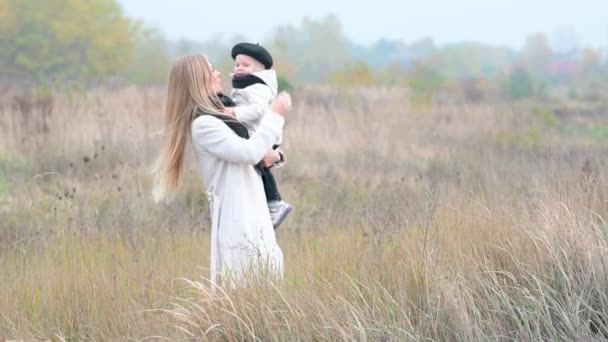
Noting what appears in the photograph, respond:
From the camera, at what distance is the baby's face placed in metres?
4.68

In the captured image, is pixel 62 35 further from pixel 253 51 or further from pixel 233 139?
pixel 233 139

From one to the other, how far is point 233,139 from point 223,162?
21cm

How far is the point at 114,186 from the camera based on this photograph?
9.54 m

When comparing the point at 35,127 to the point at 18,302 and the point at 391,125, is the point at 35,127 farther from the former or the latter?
the point at 18,302

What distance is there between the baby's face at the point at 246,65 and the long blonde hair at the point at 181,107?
0.24m

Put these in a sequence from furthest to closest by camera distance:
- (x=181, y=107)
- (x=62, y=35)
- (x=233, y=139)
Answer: (x=62, y=35), (x=181, y=107), (x=233, y=139)

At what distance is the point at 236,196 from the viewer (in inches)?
176

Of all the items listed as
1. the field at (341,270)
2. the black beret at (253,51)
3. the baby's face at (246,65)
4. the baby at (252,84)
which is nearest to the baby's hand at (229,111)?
the baby at (252,84)

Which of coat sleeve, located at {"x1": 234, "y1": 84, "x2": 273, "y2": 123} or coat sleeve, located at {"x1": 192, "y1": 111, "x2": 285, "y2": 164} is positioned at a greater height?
coat sleeve, located at {"x1": 234, "y1": 84, "x2": 273, "y2": 123}

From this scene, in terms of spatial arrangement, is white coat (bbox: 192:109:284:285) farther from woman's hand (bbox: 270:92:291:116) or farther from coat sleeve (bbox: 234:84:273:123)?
coat sleeve (bbox: 234:84:273:123)

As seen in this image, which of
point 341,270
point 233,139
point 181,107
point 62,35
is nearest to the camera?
point 233,139

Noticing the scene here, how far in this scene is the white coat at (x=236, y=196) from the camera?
14.4 feet

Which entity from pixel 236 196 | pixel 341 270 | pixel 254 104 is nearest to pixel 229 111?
pixel 254 104

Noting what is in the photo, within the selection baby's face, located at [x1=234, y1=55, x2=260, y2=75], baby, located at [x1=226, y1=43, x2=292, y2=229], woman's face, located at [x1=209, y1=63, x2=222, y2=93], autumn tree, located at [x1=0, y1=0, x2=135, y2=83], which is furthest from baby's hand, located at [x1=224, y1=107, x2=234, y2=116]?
autumn tree, located at [x1=0, y1=0, x2=135, y2=83]
